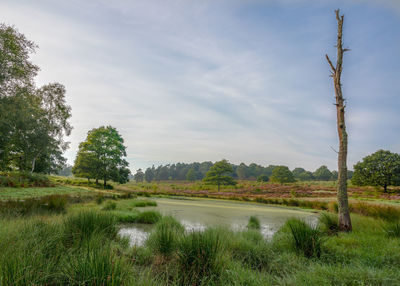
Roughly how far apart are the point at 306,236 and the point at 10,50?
19087mm

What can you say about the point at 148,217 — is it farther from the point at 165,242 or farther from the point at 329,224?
the point at 329,224

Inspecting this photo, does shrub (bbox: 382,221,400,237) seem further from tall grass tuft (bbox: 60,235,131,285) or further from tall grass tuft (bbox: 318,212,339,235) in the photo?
tall grass tuft (bbox: 60,235,131,285)

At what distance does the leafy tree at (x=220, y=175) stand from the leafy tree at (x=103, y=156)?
15029 mm

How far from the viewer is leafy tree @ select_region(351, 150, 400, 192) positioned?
87.5 ft

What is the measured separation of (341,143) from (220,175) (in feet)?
102

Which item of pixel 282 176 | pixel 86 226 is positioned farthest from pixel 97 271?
pixel 282 176

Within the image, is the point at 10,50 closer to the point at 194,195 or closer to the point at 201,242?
the point at 201,242

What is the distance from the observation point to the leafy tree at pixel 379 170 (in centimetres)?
2666

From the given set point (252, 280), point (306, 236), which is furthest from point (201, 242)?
point (306, 236)

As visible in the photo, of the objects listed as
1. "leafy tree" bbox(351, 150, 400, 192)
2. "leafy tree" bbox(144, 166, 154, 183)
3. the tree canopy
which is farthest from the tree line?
the tree canopy

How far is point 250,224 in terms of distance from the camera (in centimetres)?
684

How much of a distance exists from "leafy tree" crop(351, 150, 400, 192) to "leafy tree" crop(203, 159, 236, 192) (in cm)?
1960

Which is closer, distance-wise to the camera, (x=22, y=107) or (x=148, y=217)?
(x=148, y=217)

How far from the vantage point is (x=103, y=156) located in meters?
28.6
